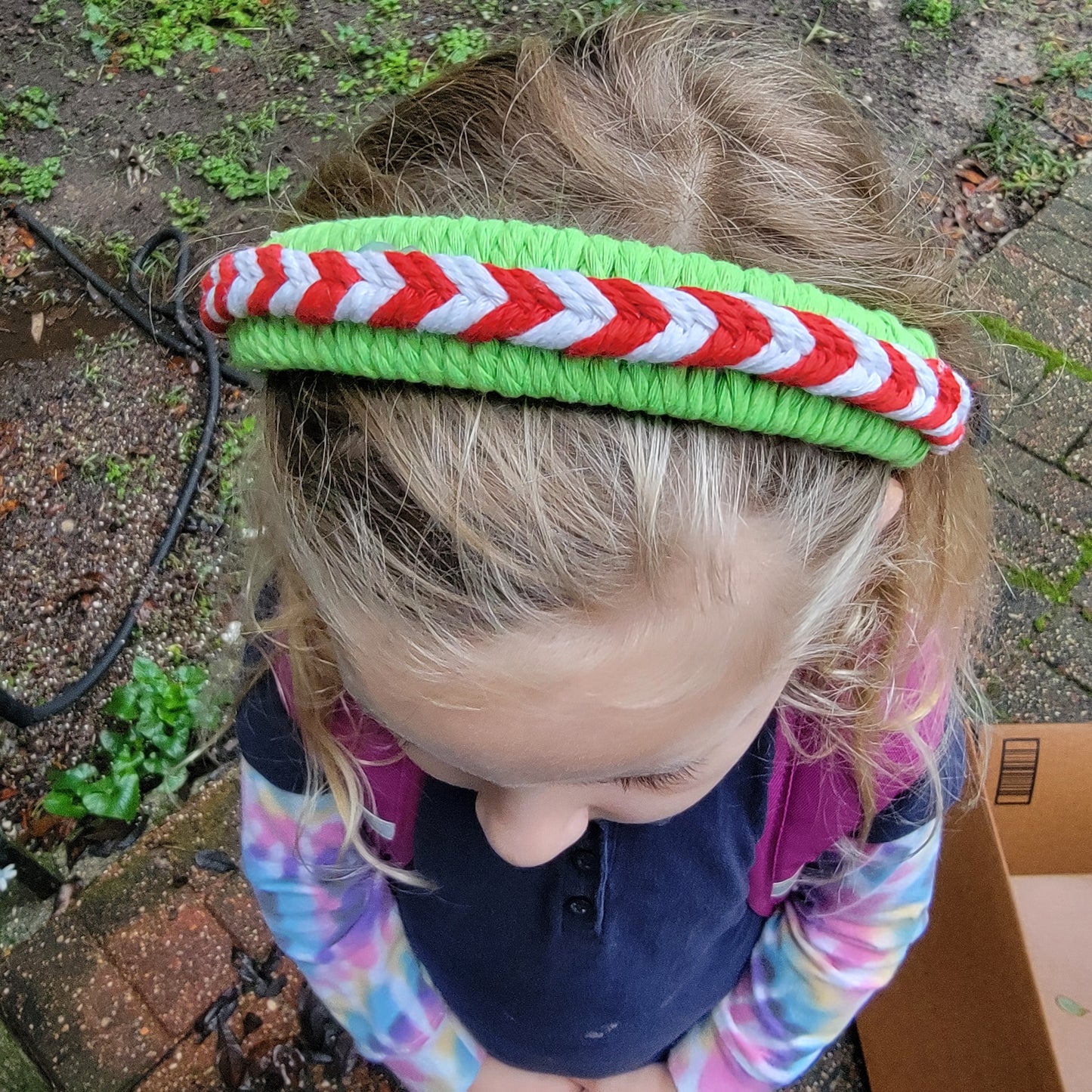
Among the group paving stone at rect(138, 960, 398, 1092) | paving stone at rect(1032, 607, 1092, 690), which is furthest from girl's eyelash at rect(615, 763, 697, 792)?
paving stone at rect(1032, 607, 1092, 690)

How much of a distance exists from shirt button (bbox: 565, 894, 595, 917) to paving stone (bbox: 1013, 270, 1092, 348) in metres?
2.39

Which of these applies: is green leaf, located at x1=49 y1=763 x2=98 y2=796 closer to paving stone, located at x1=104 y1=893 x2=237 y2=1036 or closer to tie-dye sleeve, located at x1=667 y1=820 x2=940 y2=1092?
paving stone, located at x1=104 y1=893 x2=237 y2=1036

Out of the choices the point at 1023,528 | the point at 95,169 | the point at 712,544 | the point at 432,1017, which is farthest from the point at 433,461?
the point at 95,169

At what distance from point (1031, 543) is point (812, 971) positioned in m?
1.60

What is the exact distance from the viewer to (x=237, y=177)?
3170mm

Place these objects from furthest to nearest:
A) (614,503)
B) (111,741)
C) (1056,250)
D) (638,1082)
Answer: (1056,250), (111,741), (638,1082), (614,503)

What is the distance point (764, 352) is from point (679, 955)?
995 millimetres

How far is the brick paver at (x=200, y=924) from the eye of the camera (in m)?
1.87

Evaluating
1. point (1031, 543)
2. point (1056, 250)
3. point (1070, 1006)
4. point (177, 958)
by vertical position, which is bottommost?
point (177, 958)

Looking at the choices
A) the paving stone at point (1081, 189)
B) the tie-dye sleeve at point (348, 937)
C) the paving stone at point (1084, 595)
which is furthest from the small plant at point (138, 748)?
the paving stone at point (1081, 189)

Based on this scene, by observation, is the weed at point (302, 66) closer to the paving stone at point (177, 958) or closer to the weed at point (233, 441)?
the weed at point (233, 441)

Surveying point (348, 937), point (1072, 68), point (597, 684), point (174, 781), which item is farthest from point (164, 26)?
point (597, 684)

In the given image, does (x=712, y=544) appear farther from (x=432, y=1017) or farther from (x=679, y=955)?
(x=432, y=1017)

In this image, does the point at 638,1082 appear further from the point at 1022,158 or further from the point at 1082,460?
the point at 1022,158
